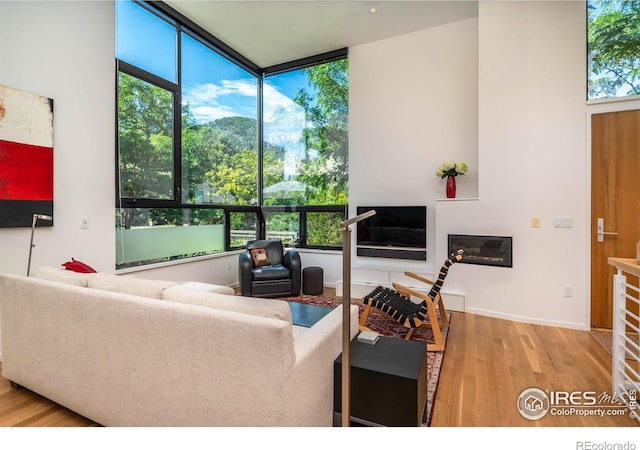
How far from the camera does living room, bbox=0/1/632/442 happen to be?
2785 mm

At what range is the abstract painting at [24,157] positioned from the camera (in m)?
2.42

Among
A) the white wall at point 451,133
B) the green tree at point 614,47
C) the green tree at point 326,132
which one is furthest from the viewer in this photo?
the green tree at point 326,132

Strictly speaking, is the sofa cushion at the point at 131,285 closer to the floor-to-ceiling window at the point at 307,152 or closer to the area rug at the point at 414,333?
the area rug at the point at 414,333

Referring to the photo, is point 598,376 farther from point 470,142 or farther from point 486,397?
point 470,142

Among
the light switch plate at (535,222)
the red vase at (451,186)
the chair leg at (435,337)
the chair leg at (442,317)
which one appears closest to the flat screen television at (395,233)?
the red vase at (451,186)

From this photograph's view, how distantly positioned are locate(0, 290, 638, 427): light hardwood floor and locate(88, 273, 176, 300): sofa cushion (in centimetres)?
77

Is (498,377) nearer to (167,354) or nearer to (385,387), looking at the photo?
(385,387)

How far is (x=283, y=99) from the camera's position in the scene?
550cm

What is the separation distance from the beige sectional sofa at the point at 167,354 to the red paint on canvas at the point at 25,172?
0.96 meters

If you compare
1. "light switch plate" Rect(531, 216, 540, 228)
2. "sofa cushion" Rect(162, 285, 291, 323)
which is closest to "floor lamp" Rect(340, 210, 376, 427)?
"sofa cushion" Rect(162, 285, 291, 323)

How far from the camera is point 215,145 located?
4738mm

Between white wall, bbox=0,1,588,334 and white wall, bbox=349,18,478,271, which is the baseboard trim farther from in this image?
white wall, bbox=349,18,478,271

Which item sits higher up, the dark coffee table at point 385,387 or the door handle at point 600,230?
the door handle at point 600,230

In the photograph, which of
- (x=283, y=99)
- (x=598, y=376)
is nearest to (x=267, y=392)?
(x=598, y=376)
